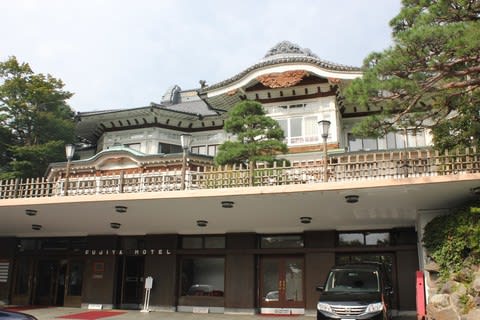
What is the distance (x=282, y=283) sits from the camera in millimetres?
15562

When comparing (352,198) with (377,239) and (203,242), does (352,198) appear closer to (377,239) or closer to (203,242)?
(377,239)

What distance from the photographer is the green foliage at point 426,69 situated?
29.5 ft

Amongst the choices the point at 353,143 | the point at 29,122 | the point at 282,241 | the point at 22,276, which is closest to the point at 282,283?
the point at 282,241

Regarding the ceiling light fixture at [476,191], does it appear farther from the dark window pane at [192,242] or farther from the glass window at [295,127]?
the glass window at [295,127]

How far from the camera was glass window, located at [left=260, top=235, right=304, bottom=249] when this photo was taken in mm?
15719

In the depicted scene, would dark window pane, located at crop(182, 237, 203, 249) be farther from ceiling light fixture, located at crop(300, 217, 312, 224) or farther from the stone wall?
the stone wall

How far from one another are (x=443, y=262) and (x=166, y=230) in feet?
30.9

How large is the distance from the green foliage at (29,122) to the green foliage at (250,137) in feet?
39.2

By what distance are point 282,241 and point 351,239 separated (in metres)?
2.32

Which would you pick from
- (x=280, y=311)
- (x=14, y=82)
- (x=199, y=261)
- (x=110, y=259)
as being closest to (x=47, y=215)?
(x=110, y=259)

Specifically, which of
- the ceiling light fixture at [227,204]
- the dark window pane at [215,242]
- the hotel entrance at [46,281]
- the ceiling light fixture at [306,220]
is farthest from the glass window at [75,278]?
the ceiling light fixture at [306,220]

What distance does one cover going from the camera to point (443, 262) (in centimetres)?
1084

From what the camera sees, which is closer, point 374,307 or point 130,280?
point 374,307

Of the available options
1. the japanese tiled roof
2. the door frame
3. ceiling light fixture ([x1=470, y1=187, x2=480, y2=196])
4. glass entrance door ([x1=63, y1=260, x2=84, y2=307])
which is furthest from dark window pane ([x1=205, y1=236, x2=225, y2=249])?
the japanese tiled roof
